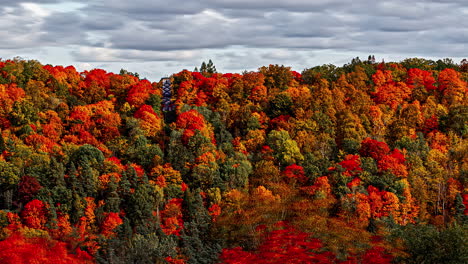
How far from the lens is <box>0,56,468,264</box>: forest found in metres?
76.7

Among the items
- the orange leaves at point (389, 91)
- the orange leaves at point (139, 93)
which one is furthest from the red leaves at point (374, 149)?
the orange leaves at point (139, 93)

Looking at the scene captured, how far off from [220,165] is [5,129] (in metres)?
46.6

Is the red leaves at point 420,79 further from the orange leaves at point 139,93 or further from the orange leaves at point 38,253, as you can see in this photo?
the orange leaves at point 38,253

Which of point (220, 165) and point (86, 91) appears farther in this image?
point (86, 91)

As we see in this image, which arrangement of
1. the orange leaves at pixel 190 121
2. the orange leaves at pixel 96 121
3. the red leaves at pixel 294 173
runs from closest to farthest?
1. the red leaves at pixel 294 173
2. the orange leaves at pixel 190 121
3. the orange leaves at pixel 96 121

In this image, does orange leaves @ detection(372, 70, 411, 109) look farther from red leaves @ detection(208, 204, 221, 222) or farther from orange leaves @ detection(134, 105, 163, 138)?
red leaves @ detection(208, 204, 221, 222)

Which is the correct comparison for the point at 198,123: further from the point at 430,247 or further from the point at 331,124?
the point at 430,247

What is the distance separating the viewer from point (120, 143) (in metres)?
122

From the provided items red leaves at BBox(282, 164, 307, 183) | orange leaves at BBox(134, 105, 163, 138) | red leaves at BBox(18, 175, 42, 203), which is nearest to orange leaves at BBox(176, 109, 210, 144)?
orange leaves at BBox(134, 105, 163, 138)

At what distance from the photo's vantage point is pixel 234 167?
4326 inches

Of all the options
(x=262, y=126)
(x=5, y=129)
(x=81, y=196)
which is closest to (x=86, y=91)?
(x=5, y=129)

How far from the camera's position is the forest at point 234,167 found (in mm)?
76688

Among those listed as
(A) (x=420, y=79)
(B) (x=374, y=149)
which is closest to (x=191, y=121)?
(B) (x=374, y=149)

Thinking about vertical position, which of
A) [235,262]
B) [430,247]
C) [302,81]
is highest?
[302,81]
